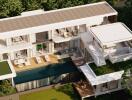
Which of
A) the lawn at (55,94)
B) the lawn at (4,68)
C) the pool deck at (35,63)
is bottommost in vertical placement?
the lawn at (55,94)

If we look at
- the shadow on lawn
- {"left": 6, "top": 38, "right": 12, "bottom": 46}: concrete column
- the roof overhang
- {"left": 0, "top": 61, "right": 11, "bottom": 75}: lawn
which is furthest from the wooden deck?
{"left": 6, "top": 38, "right": 12, "bottom": 46}: concrete column

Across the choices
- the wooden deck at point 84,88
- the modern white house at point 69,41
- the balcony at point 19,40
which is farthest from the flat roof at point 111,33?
the balcony at point 19,40

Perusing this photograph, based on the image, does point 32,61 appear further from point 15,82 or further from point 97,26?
point 97,26

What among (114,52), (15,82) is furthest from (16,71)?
(114,52)

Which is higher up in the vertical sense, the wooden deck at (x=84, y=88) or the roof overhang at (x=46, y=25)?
the roof overhang at (x=46, y=25)

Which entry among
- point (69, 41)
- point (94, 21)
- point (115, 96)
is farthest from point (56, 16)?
point (115, 96)

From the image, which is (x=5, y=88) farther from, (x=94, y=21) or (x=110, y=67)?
(x=94, y=21)

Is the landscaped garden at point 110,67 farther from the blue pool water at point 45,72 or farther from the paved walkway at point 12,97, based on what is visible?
the paved walkway at point 12,97

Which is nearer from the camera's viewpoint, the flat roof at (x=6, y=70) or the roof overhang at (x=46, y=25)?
the flat roof at (x=6, y=70)
